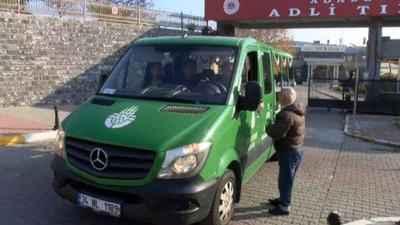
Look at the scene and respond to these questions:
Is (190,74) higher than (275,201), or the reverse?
(190,74)

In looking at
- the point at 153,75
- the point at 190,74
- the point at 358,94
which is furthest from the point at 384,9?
the point at 153,75

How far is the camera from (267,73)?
637 centimetres

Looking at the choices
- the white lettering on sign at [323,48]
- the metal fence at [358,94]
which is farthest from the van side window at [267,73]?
the white lettering on sign at [323,48]

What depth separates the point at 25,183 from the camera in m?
6.39

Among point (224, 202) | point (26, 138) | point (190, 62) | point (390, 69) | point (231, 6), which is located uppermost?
point (231, 6)

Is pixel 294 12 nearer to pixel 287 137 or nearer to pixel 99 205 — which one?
pixel 287 137

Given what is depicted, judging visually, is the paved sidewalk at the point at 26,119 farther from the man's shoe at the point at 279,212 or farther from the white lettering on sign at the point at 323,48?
the white lettering on sign at the point at 323,48

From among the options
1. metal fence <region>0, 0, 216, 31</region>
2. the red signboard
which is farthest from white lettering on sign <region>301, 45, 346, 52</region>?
the red signboard

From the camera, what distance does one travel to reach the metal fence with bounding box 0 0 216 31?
15672 millimetres

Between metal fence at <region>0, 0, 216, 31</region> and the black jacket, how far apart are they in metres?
13.0

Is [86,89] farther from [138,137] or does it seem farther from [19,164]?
[138,137]

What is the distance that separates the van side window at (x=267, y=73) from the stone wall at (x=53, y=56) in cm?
1118

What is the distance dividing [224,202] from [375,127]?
34.5ft

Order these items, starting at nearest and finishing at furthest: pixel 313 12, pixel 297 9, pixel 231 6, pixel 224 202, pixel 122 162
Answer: pixel 122 162
pixel 224 202
pixel 313 12
pixel 297 9
pixel 231 6
